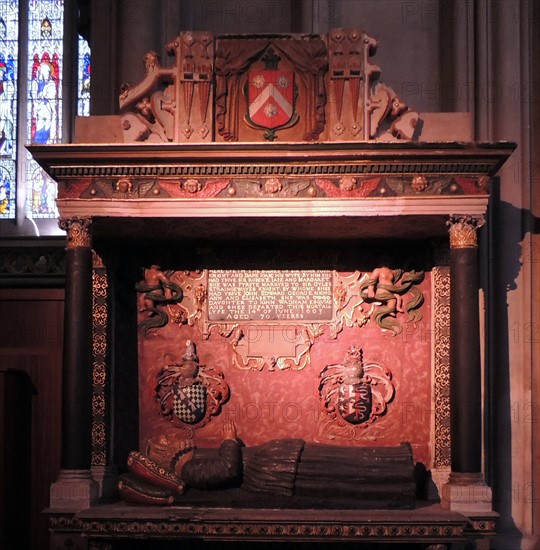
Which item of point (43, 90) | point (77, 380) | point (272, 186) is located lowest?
point (77, 380)

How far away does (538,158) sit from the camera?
9.25 meters

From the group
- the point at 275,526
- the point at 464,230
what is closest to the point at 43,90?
the point at 464,230

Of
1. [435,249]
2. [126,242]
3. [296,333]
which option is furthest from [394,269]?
[126,242]

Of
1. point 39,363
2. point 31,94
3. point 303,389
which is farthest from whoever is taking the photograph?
point 31,94

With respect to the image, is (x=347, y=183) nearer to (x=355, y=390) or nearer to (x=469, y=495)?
(x=355, y=390)

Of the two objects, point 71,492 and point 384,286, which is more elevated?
point 384,286

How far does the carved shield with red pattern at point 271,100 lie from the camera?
7.75 m

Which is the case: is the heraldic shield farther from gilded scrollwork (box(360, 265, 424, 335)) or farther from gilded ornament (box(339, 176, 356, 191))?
gilded ornament (box(339, 176, 356, 191))

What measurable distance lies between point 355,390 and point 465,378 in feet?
3.76

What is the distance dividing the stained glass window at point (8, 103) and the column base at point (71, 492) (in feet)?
11.1

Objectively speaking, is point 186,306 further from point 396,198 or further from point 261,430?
point 396,198

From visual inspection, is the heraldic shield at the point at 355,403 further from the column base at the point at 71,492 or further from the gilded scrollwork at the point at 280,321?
the column base at the point at 71,492

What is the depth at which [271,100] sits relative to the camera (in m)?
7.75

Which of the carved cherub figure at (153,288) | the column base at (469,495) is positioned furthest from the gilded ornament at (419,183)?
the carved cherub figure at (153,288)
